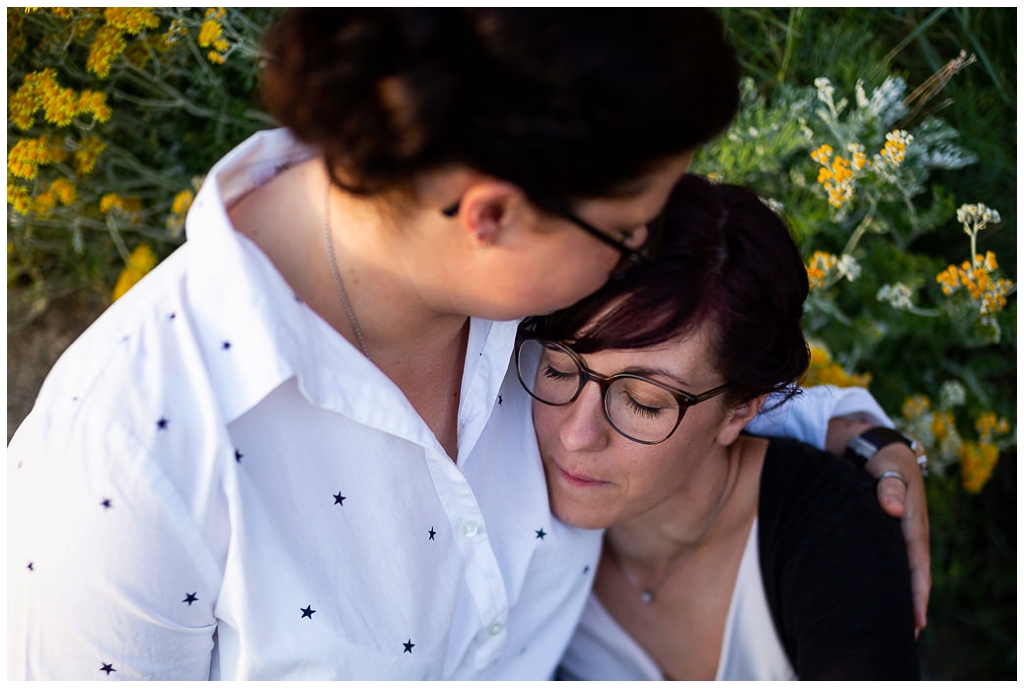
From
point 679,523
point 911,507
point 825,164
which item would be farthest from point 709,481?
point 825,164

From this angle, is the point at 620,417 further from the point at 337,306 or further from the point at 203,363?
the point at 203,363

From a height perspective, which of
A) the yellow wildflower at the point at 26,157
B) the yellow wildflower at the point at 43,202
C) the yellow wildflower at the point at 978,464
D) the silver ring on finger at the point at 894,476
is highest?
the yellow wildflower at the point at 26,157

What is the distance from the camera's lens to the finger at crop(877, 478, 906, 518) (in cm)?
189

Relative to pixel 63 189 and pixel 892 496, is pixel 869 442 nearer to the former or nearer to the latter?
pixel 892 496

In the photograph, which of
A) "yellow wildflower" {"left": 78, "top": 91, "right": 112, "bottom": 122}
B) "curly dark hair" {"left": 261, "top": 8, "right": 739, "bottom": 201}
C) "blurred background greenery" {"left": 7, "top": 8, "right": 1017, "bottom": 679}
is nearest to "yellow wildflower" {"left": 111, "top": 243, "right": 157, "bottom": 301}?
"blurred background greenery" {"left": 7, "top": 8, "right": 1017, "bottom": 679}

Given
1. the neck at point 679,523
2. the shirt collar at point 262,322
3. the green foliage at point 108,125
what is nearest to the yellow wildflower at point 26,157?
the green foliage at point 108,125

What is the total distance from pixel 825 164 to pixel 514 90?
1283 millimetres

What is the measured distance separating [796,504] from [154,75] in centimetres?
193

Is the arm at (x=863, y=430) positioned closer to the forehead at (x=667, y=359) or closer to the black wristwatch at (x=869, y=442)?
the black wristwatch at (x=869, y=442)

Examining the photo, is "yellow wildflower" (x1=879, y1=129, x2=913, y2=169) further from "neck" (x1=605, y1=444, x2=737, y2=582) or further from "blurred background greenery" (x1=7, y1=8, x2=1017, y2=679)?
"neck" (x1=605, y1=444, x2=737, y2=582)

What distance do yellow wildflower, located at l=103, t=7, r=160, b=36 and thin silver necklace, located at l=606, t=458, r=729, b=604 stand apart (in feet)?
5.51

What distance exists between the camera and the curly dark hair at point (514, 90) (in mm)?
976

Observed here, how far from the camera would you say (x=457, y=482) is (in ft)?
4.77

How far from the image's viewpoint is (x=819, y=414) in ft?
7.16
